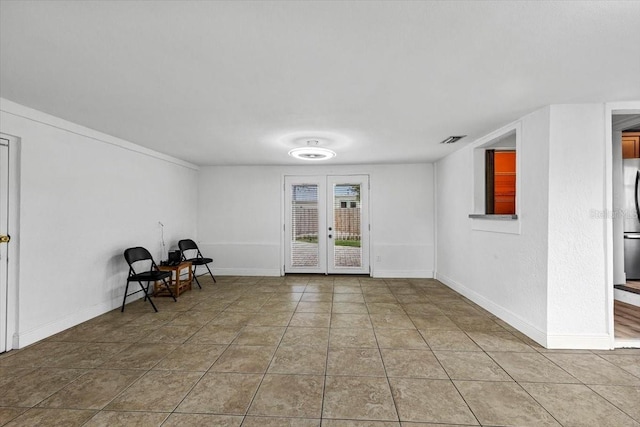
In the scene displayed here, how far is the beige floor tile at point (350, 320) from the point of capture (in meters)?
3.45

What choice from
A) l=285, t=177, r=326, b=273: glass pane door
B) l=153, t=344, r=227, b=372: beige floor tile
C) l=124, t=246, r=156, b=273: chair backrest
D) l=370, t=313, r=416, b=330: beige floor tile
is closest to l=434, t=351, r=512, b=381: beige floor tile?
l=370, t=313, r=416, b=330: beige floor tile

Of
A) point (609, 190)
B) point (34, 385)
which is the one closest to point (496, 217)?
point (609, 190)

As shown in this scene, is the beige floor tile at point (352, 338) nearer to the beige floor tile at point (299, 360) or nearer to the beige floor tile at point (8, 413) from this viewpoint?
the beige floor tile at point (299, 360)

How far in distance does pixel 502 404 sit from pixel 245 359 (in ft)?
6.51

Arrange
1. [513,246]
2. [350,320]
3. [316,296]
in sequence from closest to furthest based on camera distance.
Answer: [513,246]
[350,320]
[316,296]

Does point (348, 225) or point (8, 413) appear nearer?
point (8, 413)

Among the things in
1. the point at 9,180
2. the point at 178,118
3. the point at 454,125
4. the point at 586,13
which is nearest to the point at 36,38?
the point at 178,118

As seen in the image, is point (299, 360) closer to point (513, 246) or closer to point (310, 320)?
point (310, 320)

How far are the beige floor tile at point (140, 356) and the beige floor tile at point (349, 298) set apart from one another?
230 centimetres

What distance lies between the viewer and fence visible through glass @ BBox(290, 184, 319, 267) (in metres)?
6.27

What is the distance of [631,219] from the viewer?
3842 mm

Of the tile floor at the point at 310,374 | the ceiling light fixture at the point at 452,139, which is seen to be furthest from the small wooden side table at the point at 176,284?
the ceiling light fixture at the point at 452,139

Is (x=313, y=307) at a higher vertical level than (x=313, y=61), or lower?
lower

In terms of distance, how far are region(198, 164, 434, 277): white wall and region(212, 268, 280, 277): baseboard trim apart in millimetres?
21
